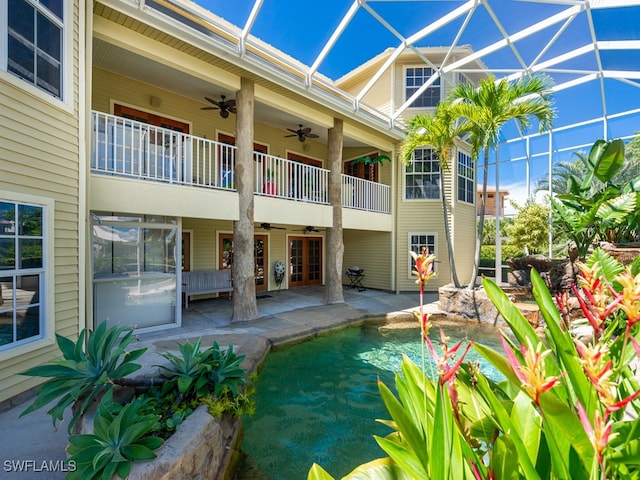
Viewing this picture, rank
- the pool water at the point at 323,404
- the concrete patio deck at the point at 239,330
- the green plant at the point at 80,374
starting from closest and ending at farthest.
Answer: the green plant at the point at 80,374, the concrete patio deck at the point at 239,330, the pool water at the point at 323,404

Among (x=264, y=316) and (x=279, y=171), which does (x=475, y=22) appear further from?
(x=264, y=316)

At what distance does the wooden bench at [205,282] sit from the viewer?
8.43 metres

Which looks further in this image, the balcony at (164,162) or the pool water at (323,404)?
the balcony at (164,162)

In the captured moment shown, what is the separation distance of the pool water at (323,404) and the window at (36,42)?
5027mm

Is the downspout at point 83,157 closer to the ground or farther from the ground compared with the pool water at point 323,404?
farther from the ground

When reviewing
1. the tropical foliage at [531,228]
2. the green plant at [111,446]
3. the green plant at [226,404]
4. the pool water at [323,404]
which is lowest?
the pool water at [323,404]

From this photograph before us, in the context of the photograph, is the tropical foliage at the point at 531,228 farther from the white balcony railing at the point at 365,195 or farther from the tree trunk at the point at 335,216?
the tree trunk at the point at 335,216

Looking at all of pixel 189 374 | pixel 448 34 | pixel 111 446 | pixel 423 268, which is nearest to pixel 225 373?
pixel 189 374

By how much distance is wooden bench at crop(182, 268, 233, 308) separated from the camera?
8427mm

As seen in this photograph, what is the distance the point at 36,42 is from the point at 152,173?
257 centimetres

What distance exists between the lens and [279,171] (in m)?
8.38

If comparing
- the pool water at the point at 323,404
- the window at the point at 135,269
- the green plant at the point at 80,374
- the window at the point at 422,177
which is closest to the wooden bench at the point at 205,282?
the window at the point at 135,269

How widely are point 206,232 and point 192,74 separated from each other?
14.5 ft

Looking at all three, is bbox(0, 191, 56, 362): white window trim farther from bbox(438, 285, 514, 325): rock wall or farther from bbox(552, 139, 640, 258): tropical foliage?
bbox(552, 139, 640, 258): tropical foliage
